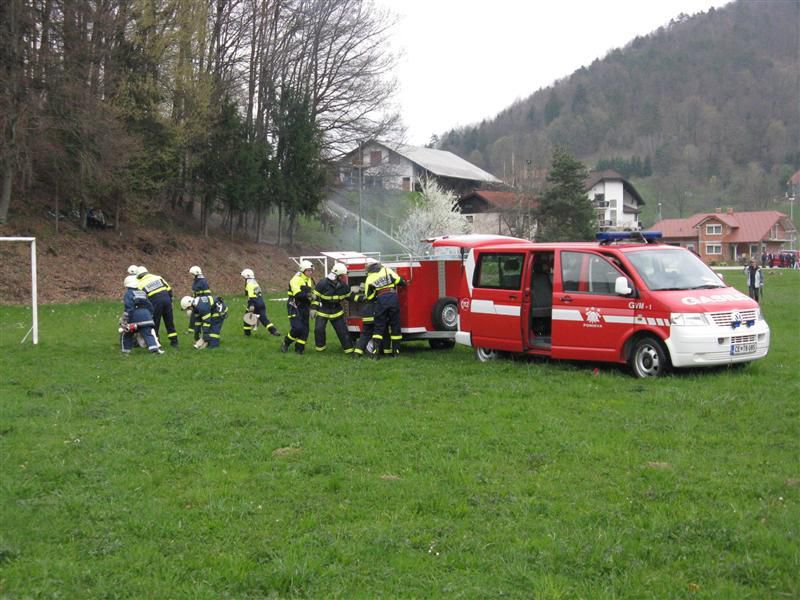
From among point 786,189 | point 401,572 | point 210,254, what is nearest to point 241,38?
point 210,254

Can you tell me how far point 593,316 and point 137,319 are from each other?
27.9 ft

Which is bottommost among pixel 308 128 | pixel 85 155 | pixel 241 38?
pixel 85 155

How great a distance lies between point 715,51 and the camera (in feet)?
497

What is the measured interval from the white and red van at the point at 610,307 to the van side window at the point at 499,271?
0.02 metres

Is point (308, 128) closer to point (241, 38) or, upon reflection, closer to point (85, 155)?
point (241, 38)

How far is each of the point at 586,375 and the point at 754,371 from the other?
240 cm

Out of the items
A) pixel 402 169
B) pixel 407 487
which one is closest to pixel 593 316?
pixel 407 487

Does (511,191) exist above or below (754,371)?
above

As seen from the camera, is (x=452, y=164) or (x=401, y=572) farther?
(x=452, y=164)

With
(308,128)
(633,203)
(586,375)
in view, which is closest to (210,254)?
(308,128)

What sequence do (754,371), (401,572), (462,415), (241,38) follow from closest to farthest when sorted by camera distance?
(401,572) < (462,415) < (754,371) < (241,38)

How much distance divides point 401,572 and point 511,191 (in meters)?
68.0

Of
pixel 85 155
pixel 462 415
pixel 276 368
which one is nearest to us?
pixel 462 415

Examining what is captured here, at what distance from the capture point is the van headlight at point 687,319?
441 inches
